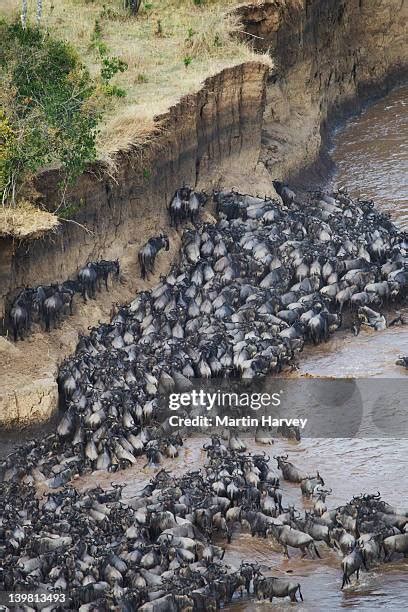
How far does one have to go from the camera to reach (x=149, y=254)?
27500 millimetres

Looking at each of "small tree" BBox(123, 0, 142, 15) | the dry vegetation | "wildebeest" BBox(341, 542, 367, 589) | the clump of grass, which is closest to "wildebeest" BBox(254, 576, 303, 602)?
"wildebeest" BBox(341, 542, 367, 589)

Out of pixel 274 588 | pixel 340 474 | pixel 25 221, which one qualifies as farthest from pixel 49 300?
pixel 274 588

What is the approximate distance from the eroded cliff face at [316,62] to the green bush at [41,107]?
6.13m

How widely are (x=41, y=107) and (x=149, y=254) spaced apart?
3.48 meters

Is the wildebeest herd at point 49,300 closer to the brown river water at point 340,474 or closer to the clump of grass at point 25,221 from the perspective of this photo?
the clump of grass at point 25,221

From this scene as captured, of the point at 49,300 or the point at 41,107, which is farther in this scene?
the point at 41,107

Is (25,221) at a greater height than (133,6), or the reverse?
(133,6)

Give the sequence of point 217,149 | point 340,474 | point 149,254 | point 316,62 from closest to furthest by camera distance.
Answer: point 340,474 < point 149,254 < point 217,149 < point 316,62

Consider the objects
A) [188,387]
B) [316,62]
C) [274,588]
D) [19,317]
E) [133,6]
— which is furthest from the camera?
[316,62]

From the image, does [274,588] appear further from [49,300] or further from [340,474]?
[49,300]

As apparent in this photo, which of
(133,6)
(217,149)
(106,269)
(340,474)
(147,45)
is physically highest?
(133,6)

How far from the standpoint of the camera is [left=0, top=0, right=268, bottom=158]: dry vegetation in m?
28.0

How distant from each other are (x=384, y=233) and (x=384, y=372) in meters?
5.41

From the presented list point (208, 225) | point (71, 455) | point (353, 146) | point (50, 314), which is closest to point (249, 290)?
point (208, 225)
